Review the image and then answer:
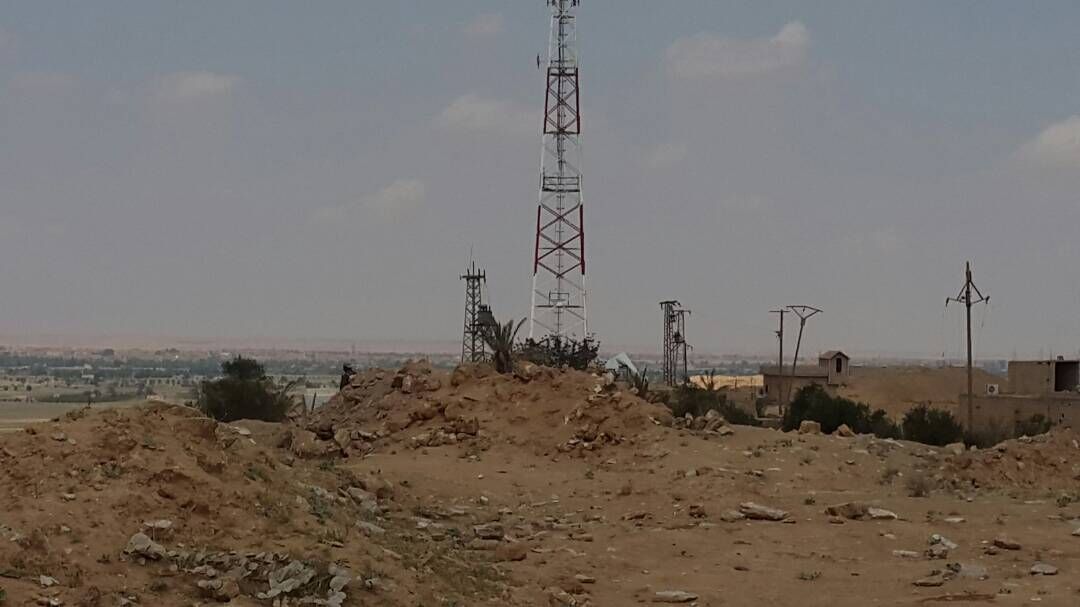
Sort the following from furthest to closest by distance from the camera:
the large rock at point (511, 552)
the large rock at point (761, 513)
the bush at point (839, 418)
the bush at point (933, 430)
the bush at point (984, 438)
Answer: the bush at point (839, 418) < the bush at point (933, 430) < the bush at point (984, 438) < the large rock at point (761, 513) < the large rock at point (511, 552)

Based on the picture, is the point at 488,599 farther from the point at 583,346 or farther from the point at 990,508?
the point at 583,346

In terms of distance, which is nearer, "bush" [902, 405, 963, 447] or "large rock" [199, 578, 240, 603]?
"large rock" [199, 578, 240, 603]

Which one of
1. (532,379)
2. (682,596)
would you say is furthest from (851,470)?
(682,596)

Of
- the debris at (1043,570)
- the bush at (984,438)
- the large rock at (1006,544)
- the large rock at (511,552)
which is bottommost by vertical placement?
the large rock at (511,552)

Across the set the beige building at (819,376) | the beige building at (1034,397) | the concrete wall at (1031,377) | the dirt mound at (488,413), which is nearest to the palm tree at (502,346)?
the dirt mound at (488,413)

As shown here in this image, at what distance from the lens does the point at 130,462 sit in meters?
9.09

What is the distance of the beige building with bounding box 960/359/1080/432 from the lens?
3516cm

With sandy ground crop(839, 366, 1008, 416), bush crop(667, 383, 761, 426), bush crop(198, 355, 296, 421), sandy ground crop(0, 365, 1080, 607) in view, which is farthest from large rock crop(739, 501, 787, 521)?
sandy ground crop(839, 366, 1008, 416)

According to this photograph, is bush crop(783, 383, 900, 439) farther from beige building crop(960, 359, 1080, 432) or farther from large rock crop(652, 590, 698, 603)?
large rock crop(652, 590, 698, 603)

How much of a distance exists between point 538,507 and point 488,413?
553cm

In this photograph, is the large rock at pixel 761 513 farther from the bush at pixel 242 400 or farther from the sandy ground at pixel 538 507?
the bush at pixel 242 400

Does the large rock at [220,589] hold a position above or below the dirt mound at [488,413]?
below

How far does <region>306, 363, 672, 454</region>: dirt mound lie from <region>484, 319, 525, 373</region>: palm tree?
1.30m

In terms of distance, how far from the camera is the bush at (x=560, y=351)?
1038 inches
